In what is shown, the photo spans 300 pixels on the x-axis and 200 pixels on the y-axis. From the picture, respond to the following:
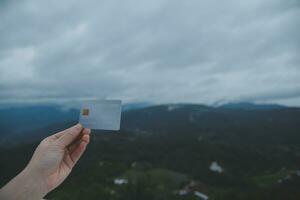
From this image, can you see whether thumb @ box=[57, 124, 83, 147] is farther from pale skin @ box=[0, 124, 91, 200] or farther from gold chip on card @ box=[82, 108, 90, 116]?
gold chip on card @ box=[82, 108, 90, 116]

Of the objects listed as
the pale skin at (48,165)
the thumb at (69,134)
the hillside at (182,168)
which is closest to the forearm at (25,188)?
the pale skin at (48,165)

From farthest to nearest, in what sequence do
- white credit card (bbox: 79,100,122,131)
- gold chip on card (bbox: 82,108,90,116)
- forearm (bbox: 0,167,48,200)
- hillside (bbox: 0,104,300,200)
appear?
hillside (bbox: 0,104,300,200) < gold chip on card (bbox: 82,108,90,116) < white credit card (bbox: 79,100,122,131) < forearm (bbox: 0,167,48,200)

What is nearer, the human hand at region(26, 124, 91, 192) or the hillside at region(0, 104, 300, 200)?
the human hand at region(26, 124, 91, 192)

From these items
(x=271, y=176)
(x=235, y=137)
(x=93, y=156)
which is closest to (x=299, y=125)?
(x=235, y=137)

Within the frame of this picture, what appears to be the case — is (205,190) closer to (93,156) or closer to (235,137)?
(93,156)

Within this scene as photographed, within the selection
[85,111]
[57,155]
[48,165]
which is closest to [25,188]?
[48,165]

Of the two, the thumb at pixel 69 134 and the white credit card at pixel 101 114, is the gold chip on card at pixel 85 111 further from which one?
the thumb at pixel 69 134

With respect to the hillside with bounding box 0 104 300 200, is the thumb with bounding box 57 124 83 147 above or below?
above

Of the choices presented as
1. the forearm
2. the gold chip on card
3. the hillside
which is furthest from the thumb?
the hillside
